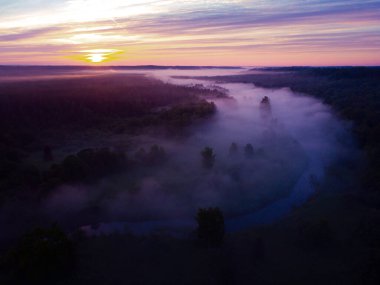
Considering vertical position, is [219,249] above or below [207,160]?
below

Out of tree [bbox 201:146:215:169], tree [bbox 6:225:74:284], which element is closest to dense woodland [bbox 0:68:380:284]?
tree [bbox 6:225:74:284]

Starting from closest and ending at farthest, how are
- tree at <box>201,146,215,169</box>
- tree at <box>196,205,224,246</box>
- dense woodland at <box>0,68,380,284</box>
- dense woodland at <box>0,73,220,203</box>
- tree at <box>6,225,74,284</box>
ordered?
tree at <box>6,225,74,284</box> < dense woodland at <box>0,68,380,284</box> < tree at <box>196,205,224,246</box> < dense woodland at <box>0,73,220,203</box> < tree at <box>201,146,215,169</box>

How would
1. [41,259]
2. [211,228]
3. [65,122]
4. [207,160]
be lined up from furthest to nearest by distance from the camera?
[65,122], [207,160], [211,228], [41,259]

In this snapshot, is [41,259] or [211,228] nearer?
[41,259]

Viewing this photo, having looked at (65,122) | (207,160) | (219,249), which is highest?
(207,160)

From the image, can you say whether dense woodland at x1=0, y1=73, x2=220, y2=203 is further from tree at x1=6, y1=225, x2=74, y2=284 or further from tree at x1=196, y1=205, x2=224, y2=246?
tree at x1=196, y1=205, x2=224, y2=246

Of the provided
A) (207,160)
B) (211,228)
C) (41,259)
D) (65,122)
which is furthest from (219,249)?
(65,122)

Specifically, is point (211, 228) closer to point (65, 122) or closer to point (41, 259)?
point (41, 259)

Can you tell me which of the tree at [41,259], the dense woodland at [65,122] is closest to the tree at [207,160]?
the dense woodland at [65,122]

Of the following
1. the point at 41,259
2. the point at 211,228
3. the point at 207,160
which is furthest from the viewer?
the point at 207,160
